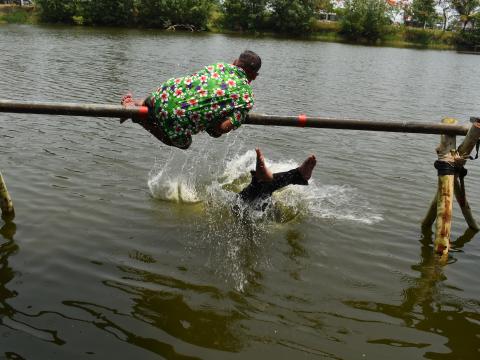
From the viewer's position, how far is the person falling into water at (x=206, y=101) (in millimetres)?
4738

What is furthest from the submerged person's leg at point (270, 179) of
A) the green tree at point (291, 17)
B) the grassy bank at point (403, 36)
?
the green tree at point (291, 17)

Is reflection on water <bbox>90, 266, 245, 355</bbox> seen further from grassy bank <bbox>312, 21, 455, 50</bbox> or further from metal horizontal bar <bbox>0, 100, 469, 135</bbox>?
grassy bank <bbox>312, 21, 455, 50</bbox>

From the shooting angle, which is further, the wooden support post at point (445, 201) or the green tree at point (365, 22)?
the green tree at point (365, 22)

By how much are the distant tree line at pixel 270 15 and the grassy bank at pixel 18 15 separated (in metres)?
2.01

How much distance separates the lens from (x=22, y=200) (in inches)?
282

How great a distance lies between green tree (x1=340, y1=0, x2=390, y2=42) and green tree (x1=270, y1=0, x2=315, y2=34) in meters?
5.07

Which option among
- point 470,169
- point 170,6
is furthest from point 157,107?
point 170,6

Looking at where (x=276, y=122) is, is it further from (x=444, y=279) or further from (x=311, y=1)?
(x=311, y=1)

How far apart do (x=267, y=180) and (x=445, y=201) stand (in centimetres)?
239

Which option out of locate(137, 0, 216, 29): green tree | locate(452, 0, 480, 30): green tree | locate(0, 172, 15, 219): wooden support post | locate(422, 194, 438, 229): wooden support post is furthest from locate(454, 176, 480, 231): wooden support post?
locate(452, 0, 480, 30): green tree

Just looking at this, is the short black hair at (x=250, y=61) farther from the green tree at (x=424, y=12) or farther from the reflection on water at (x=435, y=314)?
the green tree at (x=424, y=12)

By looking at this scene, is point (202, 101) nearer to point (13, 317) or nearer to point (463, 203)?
point (13, 317)

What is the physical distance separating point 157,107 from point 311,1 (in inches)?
2810

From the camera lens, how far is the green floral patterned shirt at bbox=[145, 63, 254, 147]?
15.5 feet
